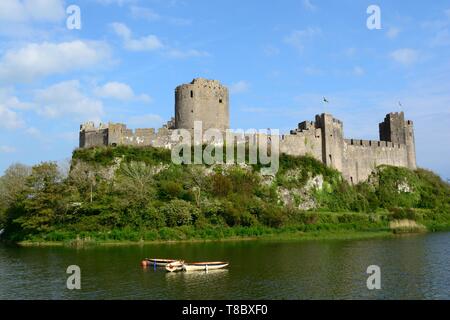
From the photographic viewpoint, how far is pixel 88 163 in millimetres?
43094

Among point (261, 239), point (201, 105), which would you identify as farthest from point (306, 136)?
point (261, 239)

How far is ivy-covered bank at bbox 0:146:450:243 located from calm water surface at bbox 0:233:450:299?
4179 millimetres

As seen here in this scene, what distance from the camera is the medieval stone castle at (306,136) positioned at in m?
46.5

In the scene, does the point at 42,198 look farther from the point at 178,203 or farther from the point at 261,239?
the point at 261,239

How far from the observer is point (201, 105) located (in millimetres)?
46750

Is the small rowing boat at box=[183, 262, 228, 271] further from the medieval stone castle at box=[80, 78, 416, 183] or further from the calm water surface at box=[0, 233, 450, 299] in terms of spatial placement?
the medieval stone castle at box=[80, 78, 416, 183]

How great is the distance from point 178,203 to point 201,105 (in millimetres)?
12073

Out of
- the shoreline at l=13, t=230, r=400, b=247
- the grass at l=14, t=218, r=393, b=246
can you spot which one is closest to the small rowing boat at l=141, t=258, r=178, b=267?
the shoreline at l=13, t=230, r=400, b=247

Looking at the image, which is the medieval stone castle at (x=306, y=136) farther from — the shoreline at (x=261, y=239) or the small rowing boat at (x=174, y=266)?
the small rowing boat at (x=174, y=266)

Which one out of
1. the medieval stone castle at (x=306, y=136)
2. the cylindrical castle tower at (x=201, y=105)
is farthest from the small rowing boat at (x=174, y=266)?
the cylindrical castle tower at (x=201, y=105)

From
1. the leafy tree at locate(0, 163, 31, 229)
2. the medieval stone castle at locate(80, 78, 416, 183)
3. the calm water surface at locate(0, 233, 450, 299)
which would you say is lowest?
the calm water surface at locate(0, 233, 450, 299)

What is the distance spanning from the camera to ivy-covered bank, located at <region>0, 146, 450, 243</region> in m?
37.9

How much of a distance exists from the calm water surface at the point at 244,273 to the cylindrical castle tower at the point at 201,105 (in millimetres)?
16227
